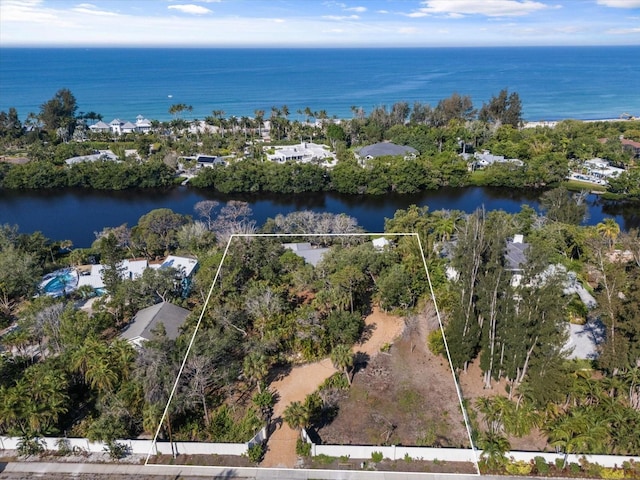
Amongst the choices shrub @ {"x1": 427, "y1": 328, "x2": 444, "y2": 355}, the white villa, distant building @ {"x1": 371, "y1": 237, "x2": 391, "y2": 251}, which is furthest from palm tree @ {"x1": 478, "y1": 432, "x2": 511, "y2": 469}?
the white villa

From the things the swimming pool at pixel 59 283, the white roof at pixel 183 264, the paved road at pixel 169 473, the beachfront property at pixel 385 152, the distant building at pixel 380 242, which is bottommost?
the paved road at pixel 169 473

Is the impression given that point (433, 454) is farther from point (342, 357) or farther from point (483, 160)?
point (483, 160)

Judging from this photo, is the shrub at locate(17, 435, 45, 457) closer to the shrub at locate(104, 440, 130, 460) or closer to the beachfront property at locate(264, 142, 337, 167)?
the shrub at locate(104, 440, 130, 460)

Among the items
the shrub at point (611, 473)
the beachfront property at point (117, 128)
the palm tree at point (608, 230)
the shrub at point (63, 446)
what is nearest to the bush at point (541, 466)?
the shrub at point (611, 473)

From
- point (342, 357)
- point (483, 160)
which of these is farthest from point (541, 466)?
point (483, 160)

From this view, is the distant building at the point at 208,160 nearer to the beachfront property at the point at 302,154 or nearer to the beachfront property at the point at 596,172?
the beachfront property at the point at 302,154

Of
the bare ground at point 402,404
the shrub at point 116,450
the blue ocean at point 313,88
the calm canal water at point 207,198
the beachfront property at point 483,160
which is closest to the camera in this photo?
the shrub at point 116,450
